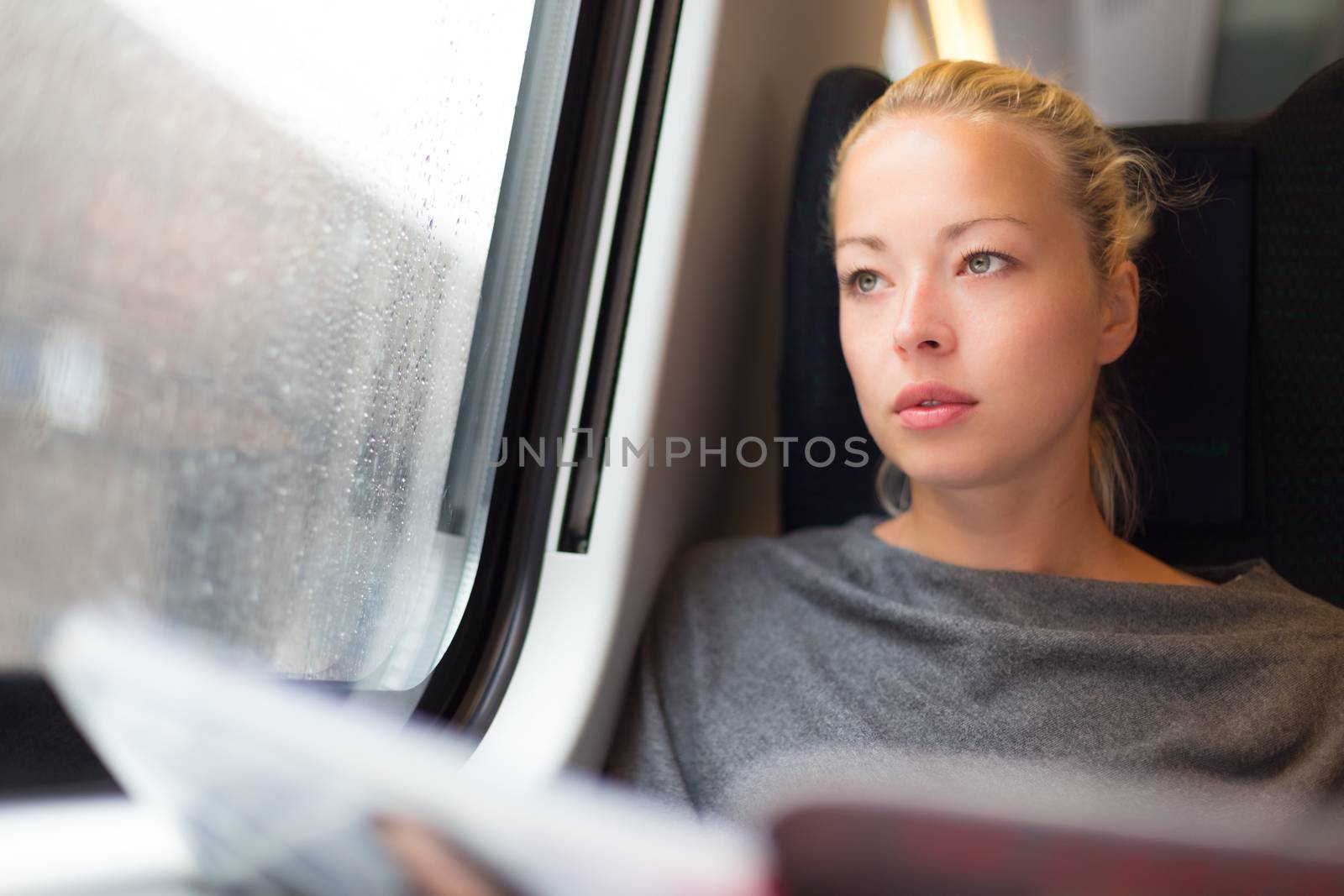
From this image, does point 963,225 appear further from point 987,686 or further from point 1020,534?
point 987,686

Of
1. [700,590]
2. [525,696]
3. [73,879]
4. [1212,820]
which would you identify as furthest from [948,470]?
[73,879]

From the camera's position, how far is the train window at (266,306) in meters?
0.70

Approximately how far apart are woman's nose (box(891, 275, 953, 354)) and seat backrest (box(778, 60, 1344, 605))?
322 millimetres

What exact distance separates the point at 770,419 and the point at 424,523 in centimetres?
66

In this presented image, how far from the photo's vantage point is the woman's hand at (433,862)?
0.38 m

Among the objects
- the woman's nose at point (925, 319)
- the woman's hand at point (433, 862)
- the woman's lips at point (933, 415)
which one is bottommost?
the woman's hand at point (433, 862)

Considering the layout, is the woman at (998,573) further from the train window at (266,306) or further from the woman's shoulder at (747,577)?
the train window at (266,306)

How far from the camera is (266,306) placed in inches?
→ 34.2

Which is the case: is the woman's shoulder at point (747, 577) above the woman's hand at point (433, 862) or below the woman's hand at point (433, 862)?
above

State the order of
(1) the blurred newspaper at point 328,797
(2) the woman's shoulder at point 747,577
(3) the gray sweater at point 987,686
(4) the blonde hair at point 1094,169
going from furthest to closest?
(2) the woman's shoulder at point 747,577 < (4) the blonde hair at point 1094,169 < (3) the gray sweater at point 987,686 < (1) the blurred newspaper at point 328,797

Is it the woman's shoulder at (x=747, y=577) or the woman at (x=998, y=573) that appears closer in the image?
the woman at (x=998, y=573)

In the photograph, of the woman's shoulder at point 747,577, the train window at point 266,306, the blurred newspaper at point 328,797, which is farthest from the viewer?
the woman's shoulder at point 747,577

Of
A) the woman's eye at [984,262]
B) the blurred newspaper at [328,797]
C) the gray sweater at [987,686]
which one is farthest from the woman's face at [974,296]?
the blurred newspaper at [328,797]

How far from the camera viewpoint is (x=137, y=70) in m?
0.74
